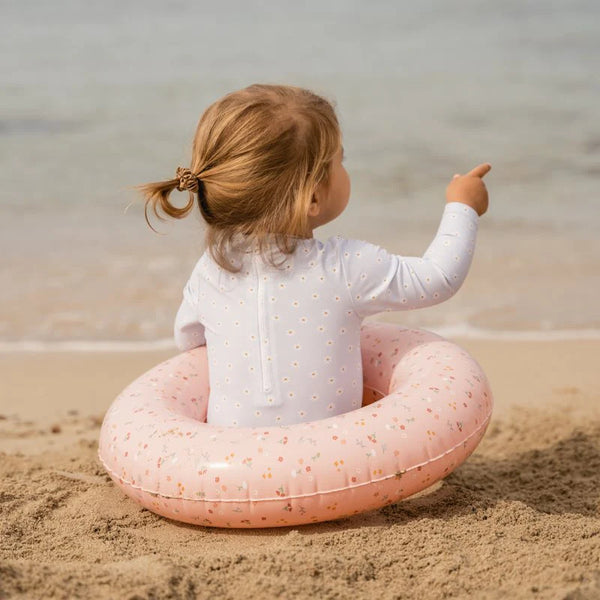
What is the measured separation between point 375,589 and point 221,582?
0.40 m

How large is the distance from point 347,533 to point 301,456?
280mm

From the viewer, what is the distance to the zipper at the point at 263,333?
3.12 metres

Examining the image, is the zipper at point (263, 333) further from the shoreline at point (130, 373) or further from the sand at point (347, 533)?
the shoreline at point (130, 373)

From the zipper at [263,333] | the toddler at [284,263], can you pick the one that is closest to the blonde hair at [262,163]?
the toddler at [284,263]

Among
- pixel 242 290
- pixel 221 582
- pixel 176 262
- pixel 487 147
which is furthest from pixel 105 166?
pixel 221 582

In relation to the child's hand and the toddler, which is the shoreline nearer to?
the child's hand

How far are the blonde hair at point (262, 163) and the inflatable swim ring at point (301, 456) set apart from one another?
577 millimetres

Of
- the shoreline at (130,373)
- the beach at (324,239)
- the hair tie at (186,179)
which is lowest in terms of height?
the shoreline at (130,373)

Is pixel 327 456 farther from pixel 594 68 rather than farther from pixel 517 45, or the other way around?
pixel 517 45

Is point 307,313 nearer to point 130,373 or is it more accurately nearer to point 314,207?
point 314,207

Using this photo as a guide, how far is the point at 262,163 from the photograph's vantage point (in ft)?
10.0

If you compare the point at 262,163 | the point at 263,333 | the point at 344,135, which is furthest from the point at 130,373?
the point at 344,135

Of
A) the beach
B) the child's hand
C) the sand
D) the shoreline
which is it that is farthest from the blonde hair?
the shoreline

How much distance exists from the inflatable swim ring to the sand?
0.35 feet
